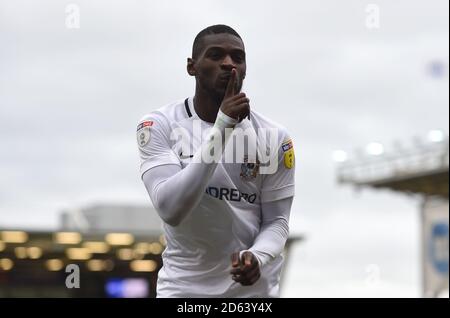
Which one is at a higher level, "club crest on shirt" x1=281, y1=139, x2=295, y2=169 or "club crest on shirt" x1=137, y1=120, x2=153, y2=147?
"club crest on shirt" x1=137, y1=120, x2=153, y2=147

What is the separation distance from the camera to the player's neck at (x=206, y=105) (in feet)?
18.8

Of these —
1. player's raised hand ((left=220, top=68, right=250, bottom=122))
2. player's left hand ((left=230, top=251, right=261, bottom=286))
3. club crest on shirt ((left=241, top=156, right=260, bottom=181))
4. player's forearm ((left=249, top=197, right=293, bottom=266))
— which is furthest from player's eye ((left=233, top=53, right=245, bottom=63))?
player's left hand ((left=230, top=251, right=261, bottom=286))

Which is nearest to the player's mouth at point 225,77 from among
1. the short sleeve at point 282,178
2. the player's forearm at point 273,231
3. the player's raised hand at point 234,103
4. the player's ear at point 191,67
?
the player's raised hand at point 234,103

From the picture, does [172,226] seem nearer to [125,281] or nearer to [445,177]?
[445,177]

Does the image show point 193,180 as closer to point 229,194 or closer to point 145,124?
point 229,194

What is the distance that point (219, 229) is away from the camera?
5746 mm

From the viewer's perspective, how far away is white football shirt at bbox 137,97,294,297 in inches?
225

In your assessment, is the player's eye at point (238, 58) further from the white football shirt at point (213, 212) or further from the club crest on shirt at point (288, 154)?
the club crest on shirt at point (288, 154)

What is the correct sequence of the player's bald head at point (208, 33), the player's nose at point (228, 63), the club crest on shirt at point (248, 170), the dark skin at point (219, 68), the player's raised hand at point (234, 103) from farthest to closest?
the club crest on shirt at point (248, 170), the player's bald head at point (208, 33), the player's nose at point (228, 63), the dark skin at point (219, 68), the player's raised hand at point (234, 103)

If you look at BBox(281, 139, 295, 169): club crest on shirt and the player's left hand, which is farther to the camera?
BBox(281, 139, 295, 169): club crest on shirt

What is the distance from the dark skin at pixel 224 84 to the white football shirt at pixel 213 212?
6.0 inches

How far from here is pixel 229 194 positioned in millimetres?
5727

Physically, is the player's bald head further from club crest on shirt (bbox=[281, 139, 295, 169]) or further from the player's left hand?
the player's left hand
